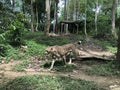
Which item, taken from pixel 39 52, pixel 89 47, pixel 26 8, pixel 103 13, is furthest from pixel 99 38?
pixel 103 13

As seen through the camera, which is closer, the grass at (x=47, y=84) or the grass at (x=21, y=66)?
the grass at (x=47, y=84)

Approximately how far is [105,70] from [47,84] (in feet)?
11.1

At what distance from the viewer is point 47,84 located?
21.8ft

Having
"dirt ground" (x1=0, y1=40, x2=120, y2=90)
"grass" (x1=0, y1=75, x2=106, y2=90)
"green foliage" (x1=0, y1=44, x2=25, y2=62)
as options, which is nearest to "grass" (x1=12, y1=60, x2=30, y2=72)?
"dirt ground" (x1=0, y1=40, x2=120, y2=90)

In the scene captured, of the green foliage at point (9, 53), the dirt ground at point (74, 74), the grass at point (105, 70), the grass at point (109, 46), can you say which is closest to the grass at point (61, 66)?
the dirt ground at point (74, 74)

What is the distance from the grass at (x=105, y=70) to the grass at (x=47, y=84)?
1.86 m

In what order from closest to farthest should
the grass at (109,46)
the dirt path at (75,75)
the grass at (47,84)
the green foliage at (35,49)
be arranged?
the grass at (47,84), the dirt path at (75,75), the green foliage at (35,49), the grass at (109,46)

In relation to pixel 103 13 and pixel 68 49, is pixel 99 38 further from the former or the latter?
pixel 103 13

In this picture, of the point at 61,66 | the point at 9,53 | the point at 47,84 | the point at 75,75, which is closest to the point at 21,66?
the point at 61,66

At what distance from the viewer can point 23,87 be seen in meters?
6.56

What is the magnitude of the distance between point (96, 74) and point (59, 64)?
1.82 meters

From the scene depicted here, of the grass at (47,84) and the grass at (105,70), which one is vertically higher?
the grass at (47,84)

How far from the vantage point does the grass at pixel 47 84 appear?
6.51m

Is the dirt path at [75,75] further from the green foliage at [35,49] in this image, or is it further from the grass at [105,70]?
the green foliage at [35,49]
